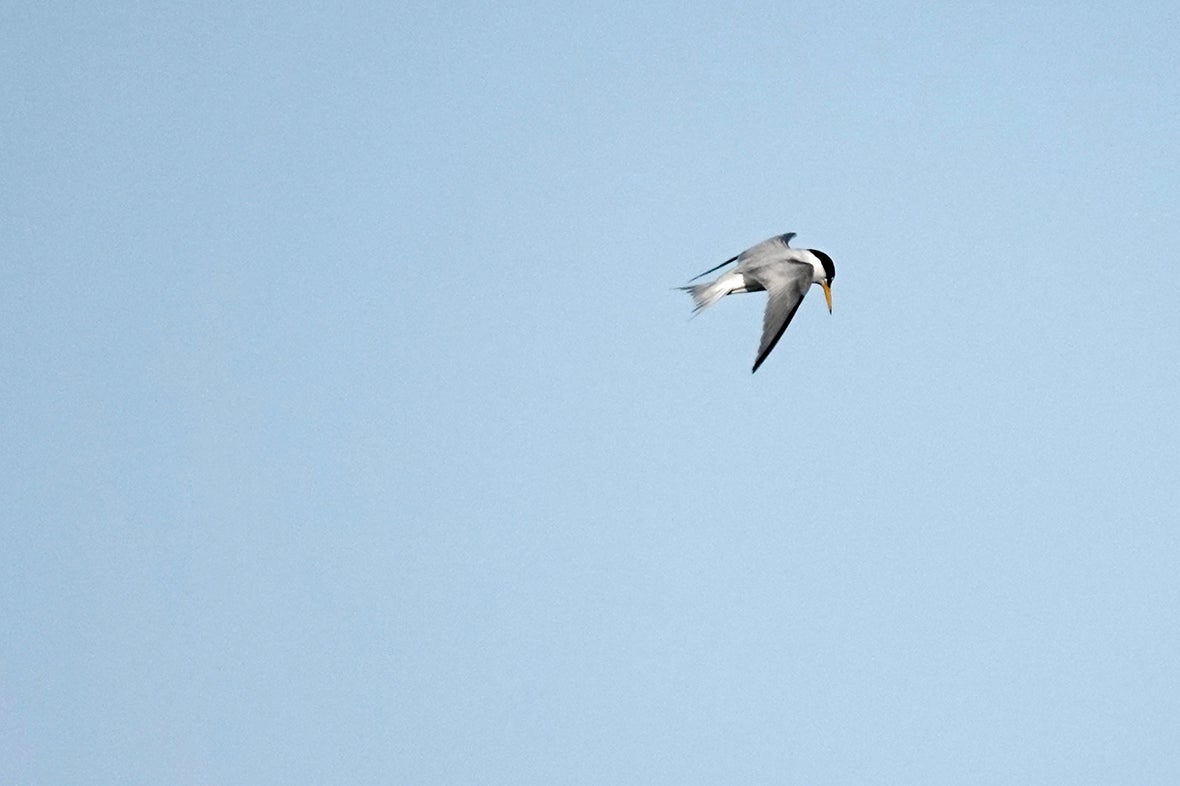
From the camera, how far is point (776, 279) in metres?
30.4

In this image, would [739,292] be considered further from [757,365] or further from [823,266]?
[757,365]

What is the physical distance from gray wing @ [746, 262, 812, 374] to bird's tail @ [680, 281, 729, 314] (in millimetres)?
543

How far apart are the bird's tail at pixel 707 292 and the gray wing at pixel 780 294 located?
543 mm

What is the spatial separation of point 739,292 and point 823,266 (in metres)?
1.60

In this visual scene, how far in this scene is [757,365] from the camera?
88.4 feet

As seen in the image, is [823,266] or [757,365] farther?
[823,266]

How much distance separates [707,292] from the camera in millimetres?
30531

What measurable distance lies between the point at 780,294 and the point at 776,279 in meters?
0.57

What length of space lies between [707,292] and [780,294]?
54.7 inches

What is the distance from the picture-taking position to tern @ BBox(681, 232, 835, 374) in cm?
2977

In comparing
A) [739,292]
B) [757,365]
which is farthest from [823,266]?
[757,365]

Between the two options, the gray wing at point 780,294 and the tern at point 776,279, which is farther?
the tern at point 776,279

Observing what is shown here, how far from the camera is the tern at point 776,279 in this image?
97.7ft

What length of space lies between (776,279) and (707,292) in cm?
125
